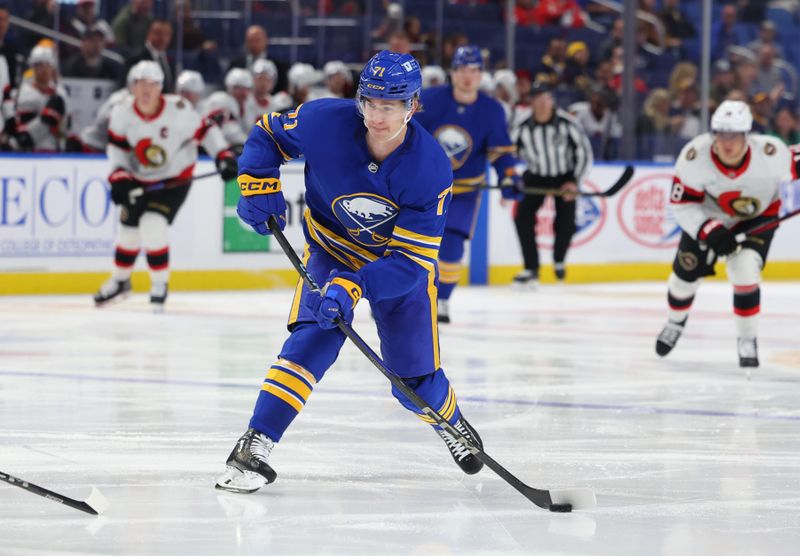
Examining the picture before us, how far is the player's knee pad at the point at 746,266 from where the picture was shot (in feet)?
19.3

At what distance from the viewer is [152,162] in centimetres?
784

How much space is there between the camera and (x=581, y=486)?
3.73 metres

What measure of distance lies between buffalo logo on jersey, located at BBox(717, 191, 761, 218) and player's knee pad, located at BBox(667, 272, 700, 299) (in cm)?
36

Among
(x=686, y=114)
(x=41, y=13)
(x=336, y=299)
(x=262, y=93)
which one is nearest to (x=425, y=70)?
(x=262, y=93)

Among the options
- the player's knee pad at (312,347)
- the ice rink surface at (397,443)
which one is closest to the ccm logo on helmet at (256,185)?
the player's knee pad at (312,347)

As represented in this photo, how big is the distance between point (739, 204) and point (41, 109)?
181 inches

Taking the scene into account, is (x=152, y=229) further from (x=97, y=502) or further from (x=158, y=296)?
(x=97, y=502)

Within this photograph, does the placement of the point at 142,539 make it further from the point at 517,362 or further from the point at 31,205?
the point at 31,205

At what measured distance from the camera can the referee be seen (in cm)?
969

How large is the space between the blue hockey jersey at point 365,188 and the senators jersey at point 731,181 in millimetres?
2538

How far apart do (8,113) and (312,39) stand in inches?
101

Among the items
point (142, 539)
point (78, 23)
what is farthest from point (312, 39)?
point (142, 539)

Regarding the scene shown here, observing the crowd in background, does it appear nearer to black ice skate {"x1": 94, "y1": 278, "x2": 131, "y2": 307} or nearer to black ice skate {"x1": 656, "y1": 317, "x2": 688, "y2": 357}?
black ice skate {"x1": 94, "y1": 278, "x2": 131, "y2": 307}

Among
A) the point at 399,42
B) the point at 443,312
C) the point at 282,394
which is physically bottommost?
the point at 443,312
